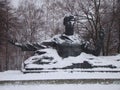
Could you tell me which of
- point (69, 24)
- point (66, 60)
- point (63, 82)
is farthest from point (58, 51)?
point (63, 82)

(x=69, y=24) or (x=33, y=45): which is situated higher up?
(x=69, y=24)

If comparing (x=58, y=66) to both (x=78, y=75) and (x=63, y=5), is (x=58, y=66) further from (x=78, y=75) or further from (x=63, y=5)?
(x=63, y=5)

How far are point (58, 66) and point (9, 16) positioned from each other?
13072 millimetres

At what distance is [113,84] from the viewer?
11.7m

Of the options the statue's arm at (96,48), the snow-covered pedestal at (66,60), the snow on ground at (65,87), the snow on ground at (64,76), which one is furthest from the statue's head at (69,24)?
the snow on ground at (65,87)

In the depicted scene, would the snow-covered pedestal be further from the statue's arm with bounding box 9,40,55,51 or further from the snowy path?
the snowy path

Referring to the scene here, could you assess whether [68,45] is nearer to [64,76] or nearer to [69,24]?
[69,24]

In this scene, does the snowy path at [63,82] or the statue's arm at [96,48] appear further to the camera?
the statue's arm at [96,48]

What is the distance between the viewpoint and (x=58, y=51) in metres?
15.5

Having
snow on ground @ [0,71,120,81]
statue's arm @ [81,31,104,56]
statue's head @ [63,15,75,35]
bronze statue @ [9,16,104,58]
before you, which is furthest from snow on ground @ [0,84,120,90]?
statue's head @ [63,15,75,35]

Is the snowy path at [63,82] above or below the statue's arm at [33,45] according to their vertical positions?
below

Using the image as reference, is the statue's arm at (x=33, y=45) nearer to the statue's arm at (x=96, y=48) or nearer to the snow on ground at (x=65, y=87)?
the statue's arm at (x=96, y=48)

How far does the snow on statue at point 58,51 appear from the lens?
47.0 ft

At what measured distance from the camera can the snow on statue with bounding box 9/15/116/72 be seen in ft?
47.0
